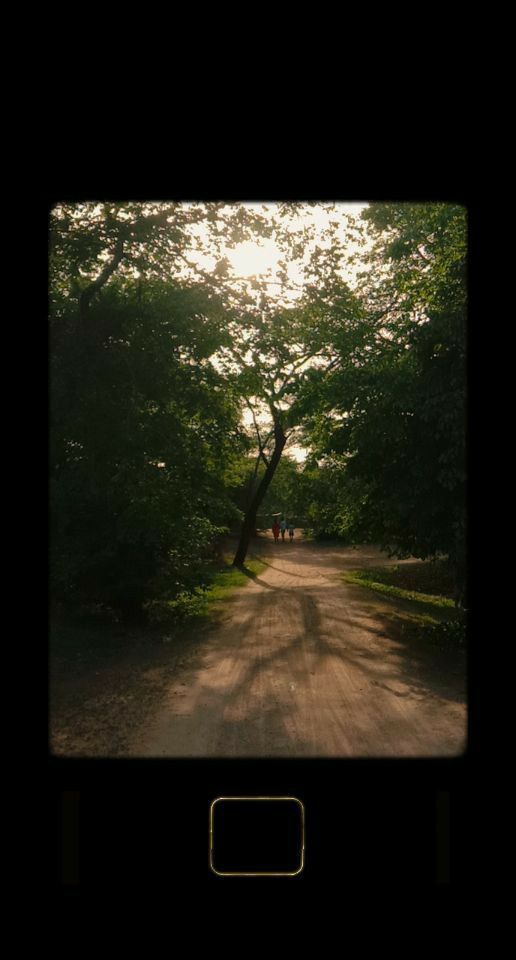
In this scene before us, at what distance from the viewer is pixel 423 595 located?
14352 millimetres

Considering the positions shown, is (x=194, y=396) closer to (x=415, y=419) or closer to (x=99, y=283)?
(x=99, y=283)

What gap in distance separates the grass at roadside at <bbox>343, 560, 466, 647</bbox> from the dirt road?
0.42m

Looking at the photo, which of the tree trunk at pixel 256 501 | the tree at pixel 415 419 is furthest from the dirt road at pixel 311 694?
the tree trunk at pixel 256 501

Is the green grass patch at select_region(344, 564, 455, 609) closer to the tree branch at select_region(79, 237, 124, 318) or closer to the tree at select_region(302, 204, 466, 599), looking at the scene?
the tree at select_region(302, 204, 466, 599)

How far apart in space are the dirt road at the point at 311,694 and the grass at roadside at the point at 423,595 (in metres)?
0.42

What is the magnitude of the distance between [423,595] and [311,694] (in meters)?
9.43

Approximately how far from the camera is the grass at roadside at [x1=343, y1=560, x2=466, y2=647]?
346 inches

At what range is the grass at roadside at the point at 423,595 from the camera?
28.8ft
